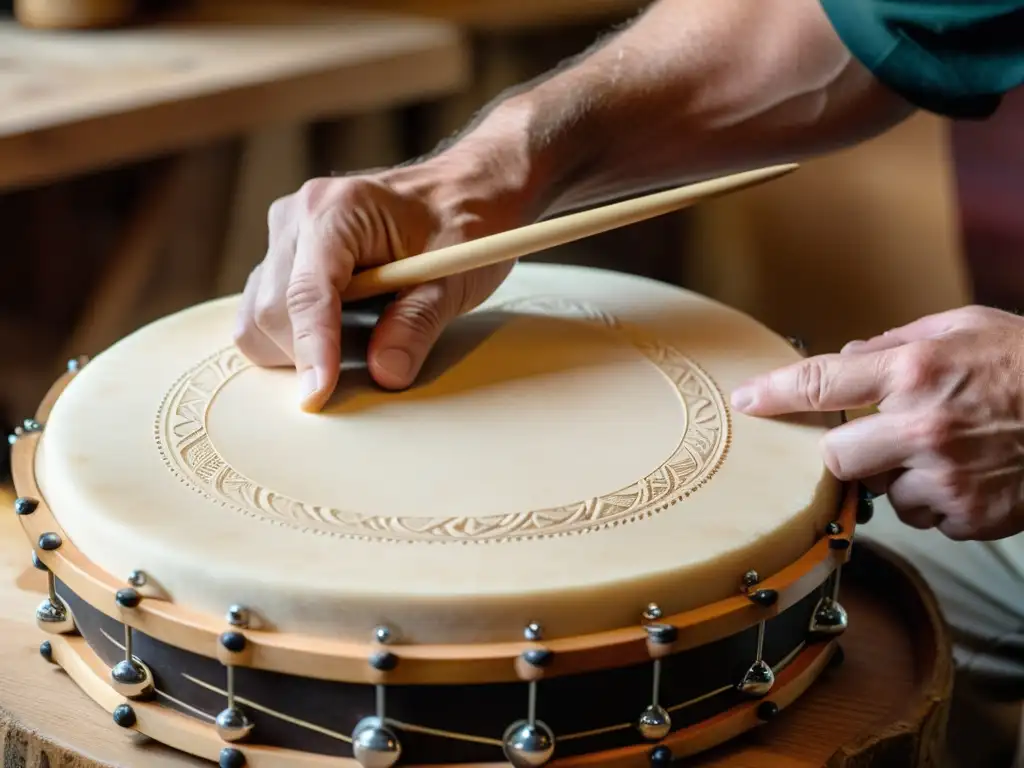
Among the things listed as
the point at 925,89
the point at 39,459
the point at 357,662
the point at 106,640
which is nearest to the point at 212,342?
the point at 39,459

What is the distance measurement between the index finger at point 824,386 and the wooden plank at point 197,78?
40.9 inches

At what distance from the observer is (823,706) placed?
2.75 ft

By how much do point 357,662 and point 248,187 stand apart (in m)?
1.85

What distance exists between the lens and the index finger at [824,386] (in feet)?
2.74

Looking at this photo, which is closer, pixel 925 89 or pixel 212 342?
pixel 212 342

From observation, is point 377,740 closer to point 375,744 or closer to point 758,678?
point 375,744

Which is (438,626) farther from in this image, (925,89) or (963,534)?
(925,89)

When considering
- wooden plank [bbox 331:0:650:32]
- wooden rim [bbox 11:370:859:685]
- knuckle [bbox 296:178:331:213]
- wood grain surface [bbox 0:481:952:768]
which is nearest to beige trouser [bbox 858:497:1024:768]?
wood grain surface [bbox 0:481:952:768]

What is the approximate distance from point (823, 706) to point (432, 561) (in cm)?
33

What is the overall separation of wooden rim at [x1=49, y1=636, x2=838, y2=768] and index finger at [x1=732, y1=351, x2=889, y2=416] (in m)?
0.17

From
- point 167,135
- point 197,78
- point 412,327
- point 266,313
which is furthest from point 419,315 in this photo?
point 197,78

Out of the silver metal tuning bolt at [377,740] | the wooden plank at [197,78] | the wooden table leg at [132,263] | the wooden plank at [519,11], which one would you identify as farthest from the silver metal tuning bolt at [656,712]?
the wooden plank at [519,11]

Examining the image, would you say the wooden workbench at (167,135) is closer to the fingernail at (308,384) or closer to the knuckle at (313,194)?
the knuckle at (313,194)

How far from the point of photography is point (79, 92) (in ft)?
5.41
